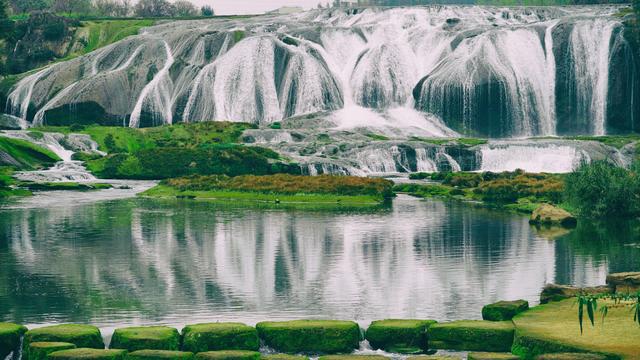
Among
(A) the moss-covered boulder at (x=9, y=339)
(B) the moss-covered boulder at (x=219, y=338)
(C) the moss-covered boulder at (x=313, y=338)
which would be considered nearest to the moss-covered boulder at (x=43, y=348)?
(A) the moss-covered boulder at (x=9, y=339)

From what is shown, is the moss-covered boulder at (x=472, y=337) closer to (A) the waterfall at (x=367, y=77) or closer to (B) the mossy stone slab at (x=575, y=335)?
(B) the mossy stone slab at (x=575, y=335)

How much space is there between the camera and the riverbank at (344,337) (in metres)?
28.9

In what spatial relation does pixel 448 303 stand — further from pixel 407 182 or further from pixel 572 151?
pixel 572 151

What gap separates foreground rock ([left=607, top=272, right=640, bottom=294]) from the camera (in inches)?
1347

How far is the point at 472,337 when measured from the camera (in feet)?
98.8

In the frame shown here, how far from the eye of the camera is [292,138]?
10812cm

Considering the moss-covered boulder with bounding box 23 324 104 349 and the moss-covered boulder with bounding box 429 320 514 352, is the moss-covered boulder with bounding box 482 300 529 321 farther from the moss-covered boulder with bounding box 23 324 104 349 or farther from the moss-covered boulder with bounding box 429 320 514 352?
the moss-covered boulder with bounding box 23 324 104 349

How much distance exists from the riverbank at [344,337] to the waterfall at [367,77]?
87.5m

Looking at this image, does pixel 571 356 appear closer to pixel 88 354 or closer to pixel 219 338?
pixel 219 338

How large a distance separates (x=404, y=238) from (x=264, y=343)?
977 inches

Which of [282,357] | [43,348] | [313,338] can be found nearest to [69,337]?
[43,348]

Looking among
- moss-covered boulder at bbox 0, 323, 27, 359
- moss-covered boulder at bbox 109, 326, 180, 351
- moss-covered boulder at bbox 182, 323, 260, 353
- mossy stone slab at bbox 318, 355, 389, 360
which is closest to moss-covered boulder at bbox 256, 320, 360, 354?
moss-covered boulder at bbox 182, 323, 260, 353

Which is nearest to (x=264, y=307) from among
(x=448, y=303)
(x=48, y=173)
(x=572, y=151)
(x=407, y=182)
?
(x=448, y=303)

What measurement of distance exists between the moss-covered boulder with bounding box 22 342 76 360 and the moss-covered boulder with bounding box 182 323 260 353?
2.88 metres
